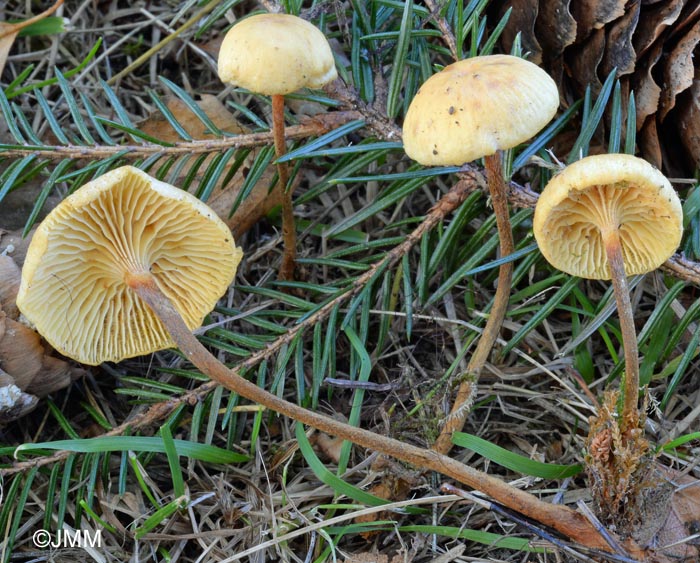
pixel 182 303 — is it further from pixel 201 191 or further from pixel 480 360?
pixel 480 360

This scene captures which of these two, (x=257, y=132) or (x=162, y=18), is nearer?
(x=257, y=132)

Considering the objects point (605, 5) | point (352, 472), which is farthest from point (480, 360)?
point (605, 5)

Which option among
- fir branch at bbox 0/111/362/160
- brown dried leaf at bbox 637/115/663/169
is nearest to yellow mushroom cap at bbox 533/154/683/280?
brown dried leaf at bbox 637/115/663/169

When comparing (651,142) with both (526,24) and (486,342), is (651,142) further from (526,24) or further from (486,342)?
(486,342)

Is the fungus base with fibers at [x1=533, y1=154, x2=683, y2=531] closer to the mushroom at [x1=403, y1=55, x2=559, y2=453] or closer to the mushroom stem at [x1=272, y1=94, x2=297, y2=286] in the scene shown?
the mushroom at [x1=403, y1=55, x2=559, y2=453]

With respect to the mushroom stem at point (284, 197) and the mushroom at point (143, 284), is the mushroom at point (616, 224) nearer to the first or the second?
the mushroom at point (143, 284)

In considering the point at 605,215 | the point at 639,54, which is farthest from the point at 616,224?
the point at 639,54

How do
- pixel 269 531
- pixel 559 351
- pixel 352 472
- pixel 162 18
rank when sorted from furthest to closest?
pixel 162 18, pixel 559 351, pixel 352 472, pixel 269 531

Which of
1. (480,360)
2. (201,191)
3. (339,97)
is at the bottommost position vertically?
(480,360)

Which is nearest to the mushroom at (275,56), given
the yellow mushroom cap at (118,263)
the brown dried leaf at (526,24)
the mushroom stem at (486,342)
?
the yellow mushroom cap at (118,263)
